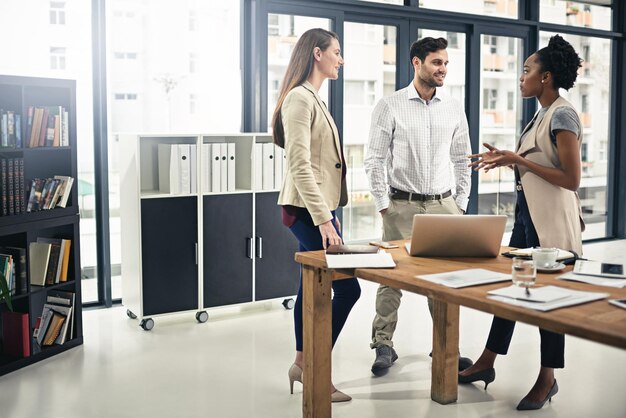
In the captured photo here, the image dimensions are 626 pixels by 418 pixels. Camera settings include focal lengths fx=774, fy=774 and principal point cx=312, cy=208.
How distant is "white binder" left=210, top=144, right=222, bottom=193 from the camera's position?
4.96 metres

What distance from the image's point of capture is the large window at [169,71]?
17.2 ft

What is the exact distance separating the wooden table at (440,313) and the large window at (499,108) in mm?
3826

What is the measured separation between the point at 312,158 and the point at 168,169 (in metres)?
1.77

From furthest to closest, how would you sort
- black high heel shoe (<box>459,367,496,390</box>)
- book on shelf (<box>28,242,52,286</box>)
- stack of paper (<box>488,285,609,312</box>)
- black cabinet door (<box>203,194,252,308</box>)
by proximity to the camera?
black cabinet door (<box>203,194,252,308</box>) → book on shelf (<box>28,242,52,286</box>) → black high heel shoe (<box>459,367,496,390</box>) → stack of paper (<box>488,285,609,312</box>)

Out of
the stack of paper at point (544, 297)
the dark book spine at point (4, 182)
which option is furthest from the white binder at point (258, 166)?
the stack of paper at point (544, 297)

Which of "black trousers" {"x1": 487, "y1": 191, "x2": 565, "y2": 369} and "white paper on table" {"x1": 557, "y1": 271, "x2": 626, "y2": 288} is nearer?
"white paper on table" {"x1": 557, "y1": 271, "x2": 626, "y2": 288}

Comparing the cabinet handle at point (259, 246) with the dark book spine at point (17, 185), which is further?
the cabinet handle at point (259, 246)

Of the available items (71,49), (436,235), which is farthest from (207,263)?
(436,235)

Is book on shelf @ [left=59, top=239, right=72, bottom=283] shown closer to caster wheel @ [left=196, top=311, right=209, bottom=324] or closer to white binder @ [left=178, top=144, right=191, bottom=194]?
white binder @ [left=178, top=144, right=191, bottom=194]

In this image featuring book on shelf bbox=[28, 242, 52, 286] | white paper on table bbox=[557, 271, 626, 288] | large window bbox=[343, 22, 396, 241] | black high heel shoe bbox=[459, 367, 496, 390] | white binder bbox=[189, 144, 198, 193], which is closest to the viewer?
white paper on table bbox=[557, 271, 626, 288]

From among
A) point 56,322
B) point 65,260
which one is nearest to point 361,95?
point 65,260

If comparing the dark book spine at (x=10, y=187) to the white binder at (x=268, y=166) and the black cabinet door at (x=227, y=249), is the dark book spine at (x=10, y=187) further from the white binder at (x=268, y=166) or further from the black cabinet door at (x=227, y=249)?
the white binder at (x=268, y=166)

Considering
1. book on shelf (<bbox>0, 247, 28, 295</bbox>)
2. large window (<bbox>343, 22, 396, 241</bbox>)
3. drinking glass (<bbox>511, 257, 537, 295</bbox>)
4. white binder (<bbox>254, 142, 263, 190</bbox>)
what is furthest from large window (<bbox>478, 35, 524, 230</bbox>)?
drinking glass (<bbox>511, 257, 537, 295</bbox>)

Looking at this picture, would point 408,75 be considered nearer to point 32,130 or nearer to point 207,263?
point 207,263
